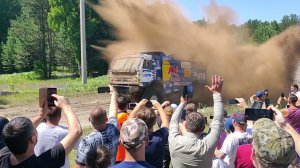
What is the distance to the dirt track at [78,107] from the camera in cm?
1752

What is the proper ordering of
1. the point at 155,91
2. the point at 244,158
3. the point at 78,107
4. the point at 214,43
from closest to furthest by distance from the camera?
the point at 244,158 < the point at 155,91 < the point at 78,107 < the point at 214,43

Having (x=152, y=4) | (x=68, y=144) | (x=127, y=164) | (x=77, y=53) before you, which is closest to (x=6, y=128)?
(x=68, y=144)

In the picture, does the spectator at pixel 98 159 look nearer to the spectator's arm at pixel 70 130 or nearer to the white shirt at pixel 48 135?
the spectator's arm at pixel 70 130

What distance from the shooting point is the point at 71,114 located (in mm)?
3254

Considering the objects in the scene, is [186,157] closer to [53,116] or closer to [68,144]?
[68,144]

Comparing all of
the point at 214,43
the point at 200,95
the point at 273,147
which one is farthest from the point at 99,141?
the point at 214,43

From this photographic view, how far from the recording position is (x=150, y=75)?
16766 millimetres

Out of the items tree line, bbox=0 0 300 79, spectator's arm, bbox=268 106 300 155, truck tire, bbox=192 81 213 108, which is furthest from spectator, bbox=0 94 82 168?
tree line, bbox=0 0 300 79

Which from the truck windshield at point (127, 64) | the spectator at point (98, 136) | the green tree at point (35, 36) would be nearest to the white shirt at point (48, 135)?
the spectator at point (98, 136)

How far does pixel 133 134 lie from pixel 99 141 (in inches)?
44.8

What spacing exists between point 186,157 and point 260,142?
1513 millimetres

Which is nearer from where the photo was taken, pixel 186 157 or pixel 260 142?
pixel 260 142

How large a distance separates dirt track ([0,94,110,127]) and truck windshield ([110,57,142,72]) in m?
2.56

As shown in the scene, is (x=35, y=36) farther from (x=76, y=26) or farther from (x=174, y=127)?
(x=174, y=127)
